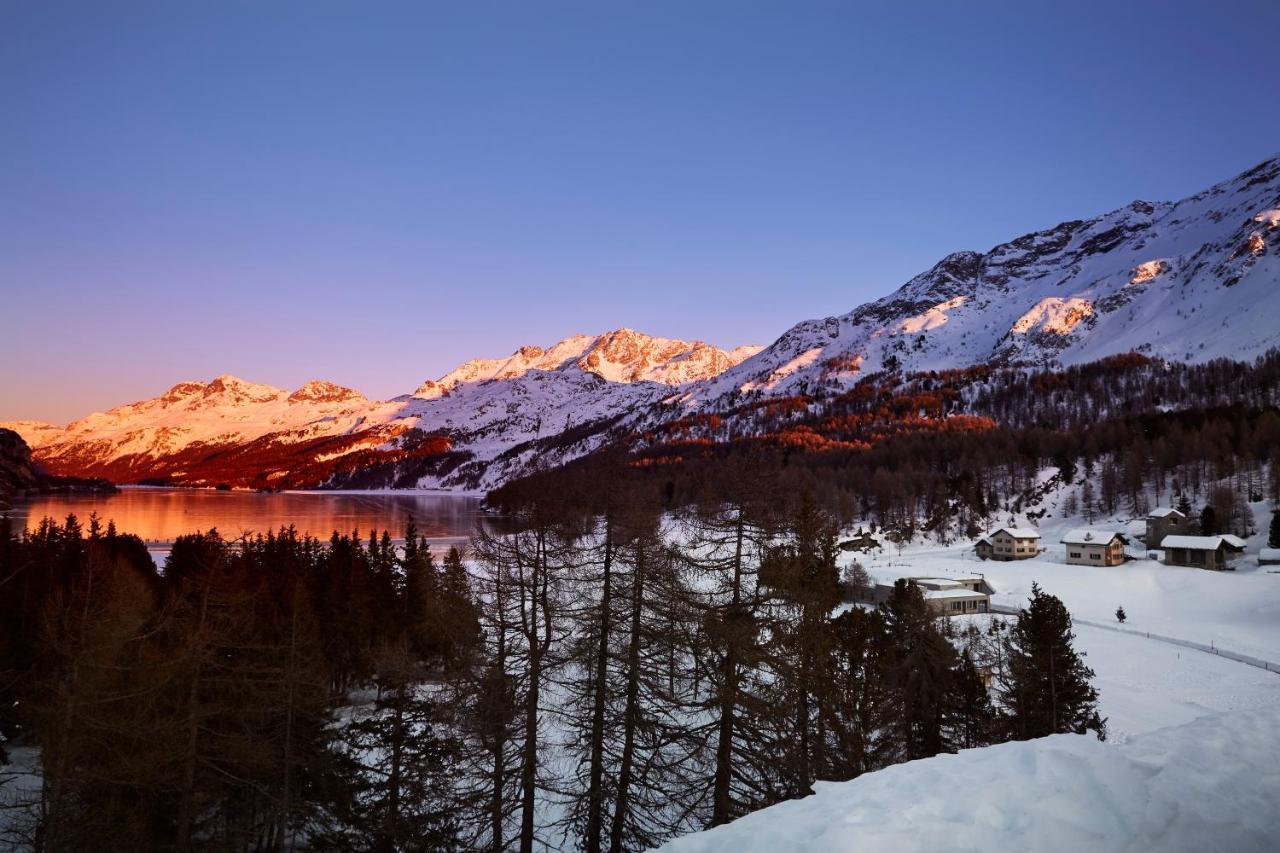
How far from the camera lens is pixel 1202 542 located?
65.8 m

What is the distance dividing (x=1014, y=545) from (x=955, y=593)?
30.0 metres

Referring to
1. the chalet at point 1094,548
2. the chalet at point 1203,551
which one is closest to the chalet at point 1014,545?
the chalet at point 1094,548

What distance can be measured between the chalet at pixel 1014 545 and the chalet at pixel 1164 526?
12.1 metres

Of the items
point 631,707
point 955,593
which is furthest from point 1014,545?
point 631,707

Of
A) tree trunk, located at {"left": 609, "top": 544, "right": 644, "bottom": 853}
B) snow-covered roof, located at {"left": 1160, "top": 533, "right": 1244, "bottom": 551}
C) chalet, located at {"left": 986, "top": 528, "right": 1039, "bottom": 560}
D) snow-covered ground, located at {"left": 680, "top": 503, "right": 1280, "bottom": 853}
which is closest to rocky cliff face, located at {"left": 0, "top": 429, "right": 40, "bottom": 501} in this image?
tree trunk, located at {"left": 609, "top": 544, "right": 644, "bottom": 853}

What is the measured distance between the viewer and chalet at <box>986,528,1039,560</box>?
3201 inches

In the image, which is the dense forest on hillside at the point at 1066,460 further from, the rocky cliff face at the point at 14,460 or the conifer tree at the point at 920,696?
the rocky cliff face at the point at 14,460

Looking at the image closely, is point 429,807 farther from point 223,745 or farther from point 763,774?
point 763,774

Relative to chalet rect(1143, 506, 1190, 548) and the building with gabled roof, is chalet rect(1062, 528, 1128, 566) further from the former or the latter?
chalet rect(1143, 506, 1190, 548)

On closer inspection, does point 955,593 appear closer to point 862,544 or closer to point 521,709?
point 862,544

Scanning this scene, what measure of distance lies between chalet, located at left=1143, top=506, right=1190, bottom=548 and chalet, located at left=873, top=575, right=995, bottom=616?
31.1 m

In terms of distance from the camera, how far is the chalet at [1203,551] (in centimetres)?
6475

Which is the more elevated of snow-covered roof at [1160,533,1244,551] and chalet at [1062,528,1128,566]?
snow-covered roof at [1160,533,1244,551]

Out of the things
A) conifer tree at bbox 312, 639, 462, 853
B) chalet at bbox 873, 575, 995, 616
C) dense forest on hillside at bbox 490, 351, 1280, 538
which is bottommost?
chalet at bbox 873, 575, 995, 616
